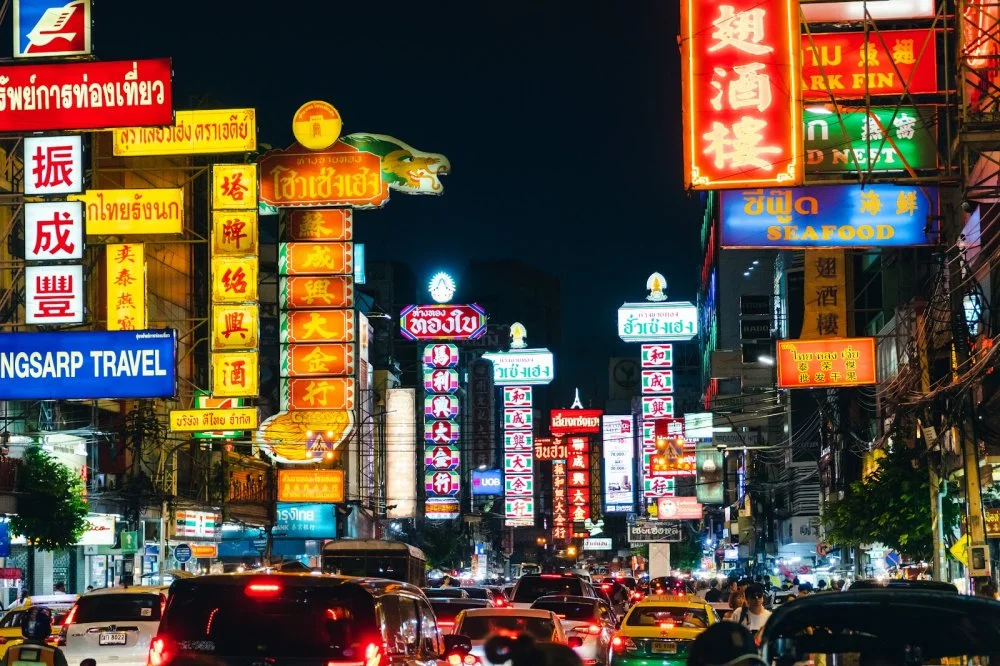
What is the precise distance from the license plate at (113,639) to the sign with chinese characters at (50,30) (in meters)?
14.5

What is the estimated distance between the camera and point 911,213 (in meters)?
22.4

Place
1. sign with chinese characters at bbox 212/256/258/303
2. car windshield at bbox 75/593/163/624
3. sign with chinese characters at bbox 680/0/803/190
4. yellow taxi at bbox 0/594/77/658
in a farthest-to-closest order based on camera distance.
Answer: sign with chinese characters at bbox 212/256/258/303 → yellow taxi at bbox 0/594/77/658 → car windshield at bbox 75/593/163/624 → sign with chinese characters at bbox 680/0/803/190

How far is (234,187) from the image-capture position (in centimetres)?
4519

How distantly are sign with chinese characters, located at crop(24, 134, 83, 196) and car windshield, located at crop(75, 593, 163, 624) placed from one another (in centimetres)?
1226

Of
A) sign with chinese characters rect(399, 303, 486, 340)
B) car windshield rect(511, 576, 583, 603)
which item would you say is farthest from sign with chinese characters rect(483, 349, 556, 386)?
car windshield rect(511, 576, 583, 603)

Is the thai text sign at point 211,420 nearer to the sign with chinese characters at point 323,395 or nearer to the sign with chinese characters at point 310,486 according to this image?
the sign with chinese characters at point 323,395

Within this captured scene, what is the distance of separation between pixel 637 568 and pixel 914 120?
4211 inches

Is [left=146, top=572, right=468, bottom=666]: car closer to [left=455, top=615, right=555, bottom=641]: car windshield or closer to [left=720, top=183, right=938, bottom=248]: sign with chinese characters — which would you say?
[left=455, top=615, right=555, bottom=641]: car windshield

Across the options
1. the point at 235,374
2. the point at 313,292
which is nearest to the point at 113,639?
the point at 235,374

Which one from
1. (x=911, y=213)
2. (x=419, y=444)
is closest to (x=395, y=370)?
(x=419, y=444)

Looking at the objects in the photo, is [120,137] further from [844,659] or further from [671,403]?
[671,403]

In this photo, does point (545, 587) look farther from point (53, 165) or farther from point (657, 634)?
point (53, 165)

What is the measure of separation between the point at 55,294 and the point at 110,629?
11.9m

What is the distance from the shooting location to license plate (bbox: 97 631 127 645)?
21688 millimetres
